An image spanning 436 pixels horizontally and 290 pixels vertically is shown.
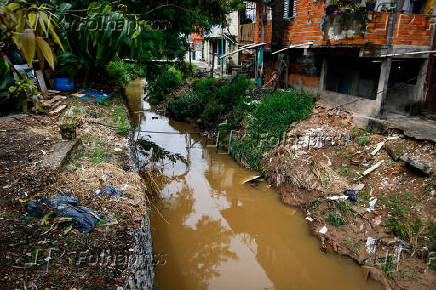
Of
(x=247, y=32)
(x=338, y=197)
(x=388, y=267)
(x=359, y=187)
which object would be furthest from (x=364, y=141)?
(x=247, y=32)

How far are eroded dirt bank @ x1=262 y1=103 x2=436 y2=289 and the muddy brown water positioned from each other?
373mm

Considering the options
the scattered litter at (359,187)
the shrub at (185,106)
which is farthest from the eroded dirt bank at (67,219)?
the shrub at (185,106)

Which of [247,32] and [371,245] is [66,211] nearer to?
[371,245]

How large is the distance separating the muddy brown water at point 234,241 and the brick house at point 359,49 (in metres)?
4.44

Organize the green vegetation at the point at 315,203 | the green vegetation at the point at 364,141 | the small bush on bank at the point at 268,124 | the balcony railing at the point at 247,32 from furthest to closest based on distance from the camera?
the balcony railing at the point at 247,32, the small bush on bank at the point at 268,124, the green vegetation at the point at 364,141, the green vegetation at the point at 315,203

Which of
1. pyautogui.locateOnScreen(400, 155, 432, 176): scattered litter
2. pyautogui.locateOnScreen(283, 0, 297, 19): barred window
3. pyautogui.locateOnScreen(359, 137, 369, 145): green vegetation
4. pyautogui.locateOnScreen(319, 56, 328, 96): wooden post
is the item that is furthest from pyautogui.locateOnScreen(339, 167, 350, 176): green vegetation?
pyautogui.locateOnScreen(283, 0, 297, 19): barred window

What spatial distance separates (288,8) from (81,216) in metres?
11.8

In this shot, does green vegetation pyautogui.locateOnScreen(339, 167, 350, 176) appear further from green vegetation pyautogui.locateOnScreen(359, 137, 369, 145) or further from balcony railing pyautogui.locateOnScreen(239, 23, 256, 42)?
balcony railing pyautogui.locateOnScreen(239, 23, 256, 42)

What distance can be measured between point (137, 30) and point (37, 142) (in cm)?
475

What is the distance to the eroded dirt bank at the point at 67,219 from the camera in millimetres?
3068

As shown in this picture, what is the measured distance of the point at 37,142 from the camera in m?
5.95

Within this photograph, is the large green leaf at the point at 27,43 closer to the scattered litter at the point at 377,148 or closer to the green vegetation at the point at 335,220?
A: the green vegetation at the point at 335,220

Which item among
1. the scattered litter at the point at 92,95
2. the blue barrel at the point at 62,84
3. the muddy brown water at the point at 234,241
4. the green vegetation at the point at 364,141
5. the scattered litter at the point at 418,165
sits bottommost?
the muddy brown water at the point at 234,241

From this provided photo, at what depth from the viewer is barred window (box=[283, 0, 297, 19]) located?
1209 cm
